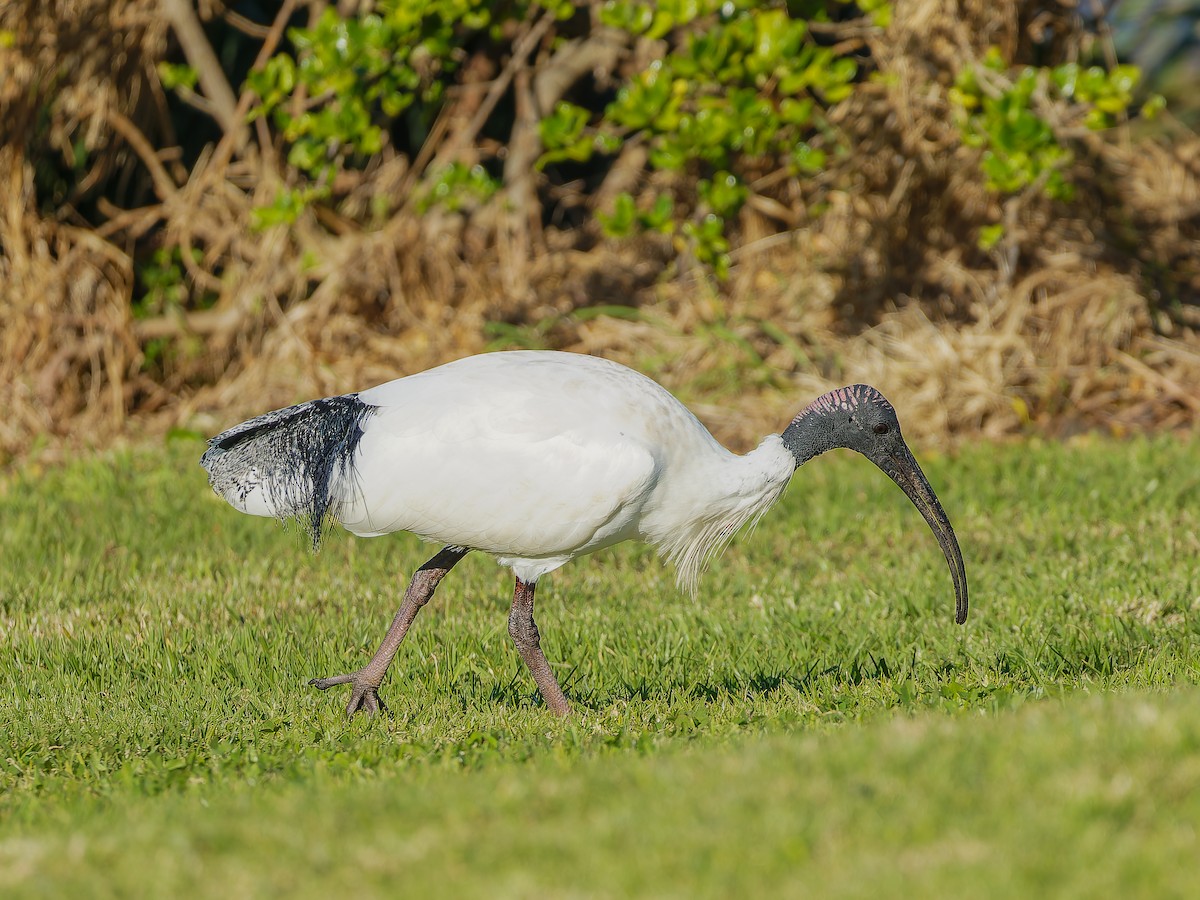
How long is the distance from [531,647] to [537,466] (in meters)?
0.73

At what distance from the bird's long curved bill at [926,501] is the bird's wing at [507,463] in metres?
1.01

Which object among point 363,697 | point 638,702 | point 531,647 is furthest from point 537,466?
point 363,697

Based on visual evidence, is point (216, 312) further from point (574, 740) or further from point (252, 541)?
point (574, 740)

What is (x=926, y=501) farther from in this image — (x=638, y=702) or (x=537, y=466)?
(x=537, y=466)

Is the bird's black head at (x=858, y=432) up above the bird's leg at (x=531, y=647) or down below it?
above

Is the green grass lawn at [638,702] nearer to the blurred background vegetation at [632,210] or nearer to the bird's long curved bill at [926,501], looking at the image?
the bird's long curved bill at [926,501]

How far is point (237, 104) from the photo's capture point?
12.3 metres

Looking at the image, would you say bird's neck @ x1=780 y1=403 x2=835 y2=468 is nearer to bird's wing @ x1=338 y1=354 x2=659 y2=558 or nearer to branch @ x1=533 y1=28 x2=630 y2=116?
bird's wing @ x1=338 y1=354 x2=659 y2=558

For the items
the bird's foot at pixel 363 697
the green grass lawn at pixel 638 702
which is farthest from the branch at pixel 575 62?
the bird's foot at pixel 363 697

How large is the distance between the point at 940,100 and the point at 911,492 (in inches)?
228

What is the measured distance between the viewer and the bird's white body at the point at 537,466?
16.7ft

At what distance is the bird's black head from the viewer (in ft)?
18.1

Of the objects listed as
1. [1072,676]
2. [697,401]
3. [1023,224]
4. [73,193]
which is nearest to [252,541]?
[697,401]

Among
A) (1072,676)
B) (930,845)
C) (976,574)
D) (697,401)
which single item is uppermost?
(930,845)
